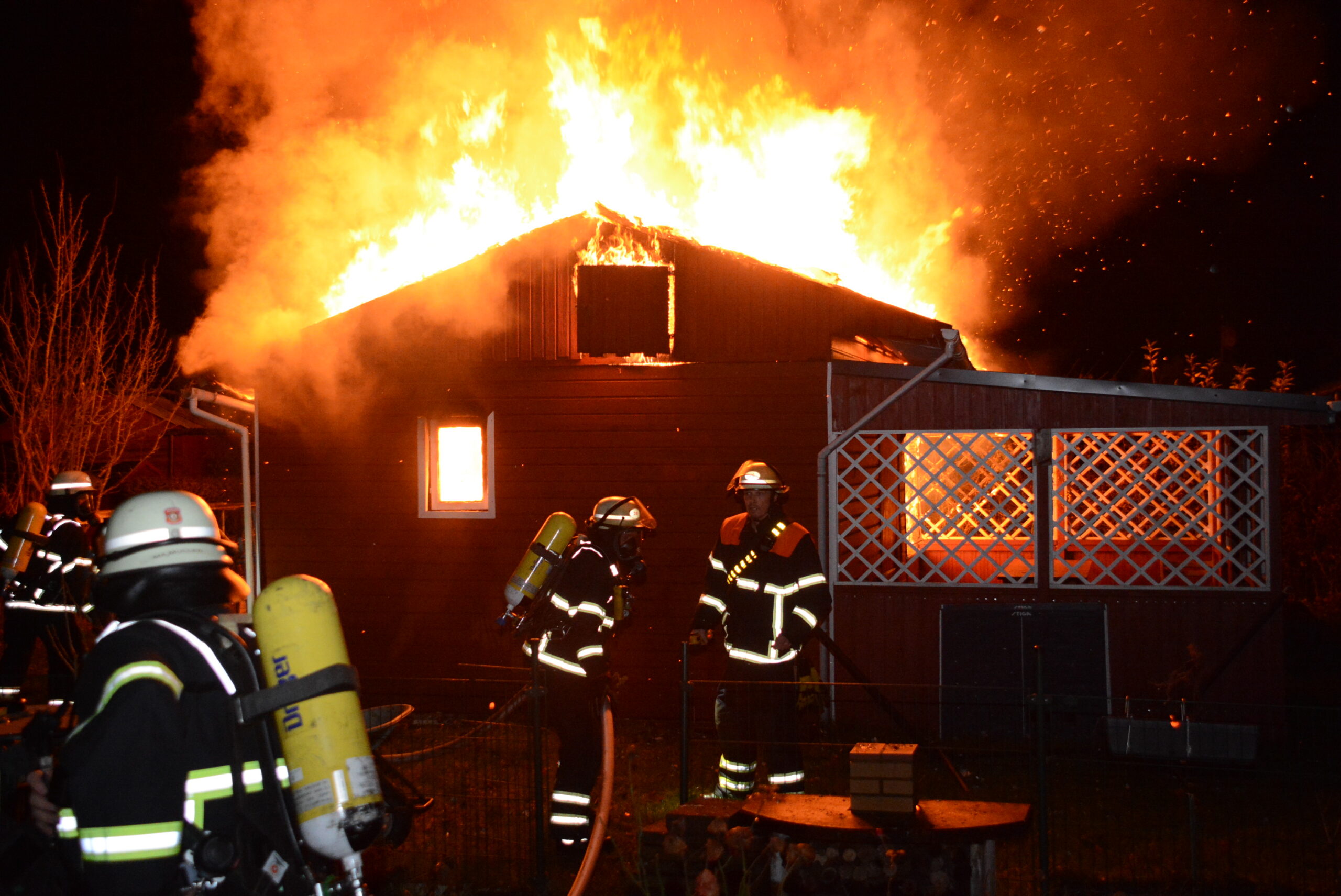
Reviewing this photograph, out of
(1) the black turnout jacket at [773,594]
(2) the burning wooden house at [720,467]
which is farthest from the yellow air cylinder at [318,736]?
(2) the burning wooden house at [720,467]

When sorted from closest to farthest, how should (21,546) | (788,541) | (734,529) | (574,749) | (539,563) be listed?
1. (574,749)
2. (539,563)
3. (788,541)
4. (734,529)
5. (21,546)

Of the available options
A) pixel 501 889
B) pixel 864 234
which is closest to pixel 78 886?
pixel 501 889

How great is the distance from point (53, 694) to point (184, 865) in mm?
7856

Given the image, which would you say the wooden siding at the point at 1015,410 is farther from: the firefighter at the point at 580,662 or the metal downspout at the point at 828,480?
the firefighter at the point at 580,662

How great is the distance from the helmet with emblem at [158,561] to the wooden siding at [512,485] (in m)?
6.96

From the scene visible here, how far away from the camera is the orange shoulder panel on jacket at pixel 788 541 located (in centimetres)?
646

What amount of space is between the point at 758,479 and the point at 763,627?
97cm

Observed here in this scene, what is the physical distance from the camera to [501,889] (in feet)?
18.4

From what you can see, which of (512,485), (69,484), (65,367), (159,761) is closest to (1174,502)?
(512,485)

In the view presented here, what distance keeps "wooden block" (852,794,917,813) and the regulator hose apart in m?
1.57

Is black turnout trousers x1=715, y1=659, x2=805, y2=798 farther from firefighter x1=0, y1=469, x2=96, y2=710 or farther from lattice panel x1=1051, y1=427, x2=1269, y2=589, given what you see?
firefighter x1=0, y1=469, x2=96, y2=710

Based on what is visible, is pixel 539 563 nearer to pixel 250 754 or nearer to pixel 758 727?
pixel 758 727

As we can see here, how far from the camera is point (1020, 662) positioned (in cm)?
871

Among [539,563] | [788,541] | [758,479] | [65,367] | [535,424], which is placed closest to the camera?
[539,563]
